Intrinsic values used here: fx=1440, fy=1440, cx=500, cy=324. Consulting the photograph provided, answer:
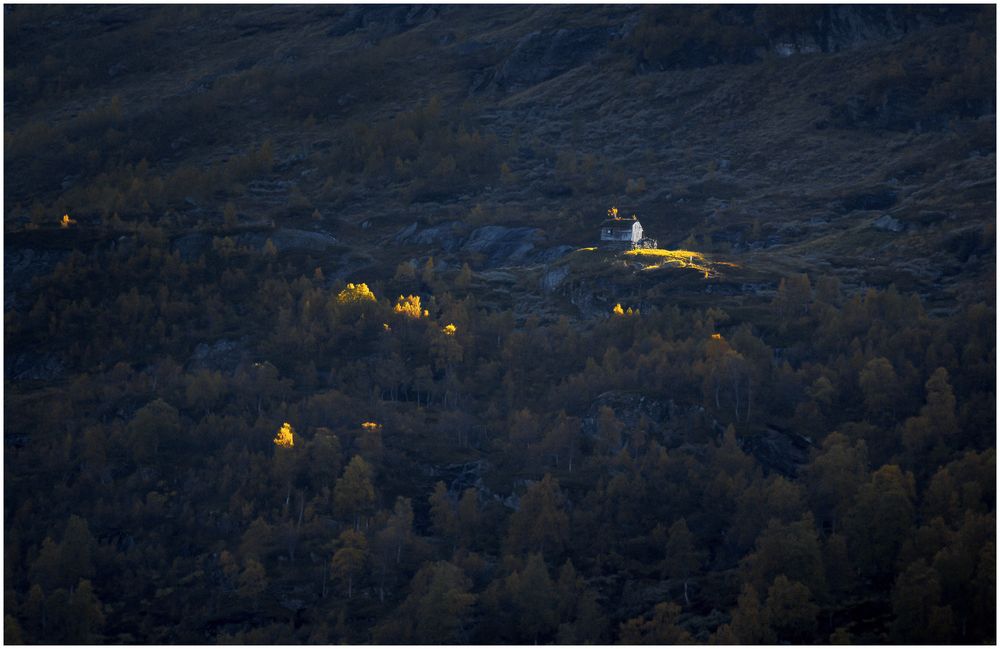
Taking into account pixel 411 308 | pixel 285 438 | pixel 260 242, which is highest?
pixel 260 242

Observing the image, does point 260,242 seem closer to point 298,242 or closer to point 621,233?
point 298,242

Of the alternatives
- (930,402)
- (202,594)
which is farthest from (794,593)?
(202,594)

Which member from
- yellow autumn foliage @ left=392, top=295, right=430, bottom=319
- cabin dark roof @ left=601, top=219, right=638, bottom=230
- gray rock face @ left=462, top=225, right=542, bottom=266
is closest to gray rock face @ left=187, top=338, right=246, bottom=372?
yellow autumn foliage @ left=392, top=295, right=430, bottom=319

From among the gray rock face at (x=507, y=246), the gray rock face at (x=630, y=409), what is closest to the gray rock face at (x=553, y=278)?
the gray rock face at (x=507, y=246)

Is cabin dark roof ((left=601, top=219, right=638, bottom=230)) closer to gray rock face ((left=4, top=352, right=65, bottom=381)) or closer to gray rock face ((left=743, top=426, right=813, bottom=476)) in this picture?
gray rock face ((left=743, top=426, right=813, bottom=476))

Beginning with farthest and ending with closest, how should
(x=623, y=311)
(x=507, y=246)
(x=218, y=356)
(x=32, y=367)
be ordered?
(x=507, y=246)
(x=32, y=367)
(x=218, y=356)
(x=623, y=311)

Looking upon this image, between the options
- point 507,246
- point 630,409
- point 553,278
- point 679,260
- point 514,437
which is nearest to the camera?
point 630,409

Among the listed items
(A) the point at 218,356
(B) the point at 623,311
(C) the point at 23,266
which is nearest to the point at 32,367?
(A) the point at 218,356
